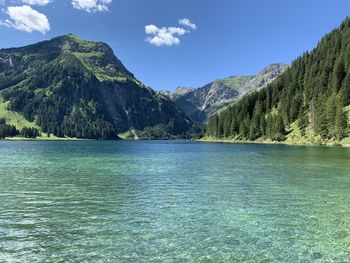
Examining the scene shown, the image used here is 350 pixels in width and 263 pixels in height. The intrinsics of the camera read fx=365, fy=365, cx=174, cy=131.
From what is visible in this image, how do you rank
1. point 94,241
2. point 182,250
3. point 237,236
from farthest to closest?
1. point 237,236
2. point 94,241
3. point 182,250

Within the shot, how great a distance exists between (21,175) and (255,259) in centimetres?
4280

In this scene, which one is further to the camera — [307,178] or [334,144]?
[334,144]

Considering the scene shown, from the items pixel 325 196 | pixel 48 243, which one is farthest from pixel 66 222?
pixel 325 196

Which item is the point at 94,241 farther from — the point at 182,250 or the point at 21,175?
the point at 21,175

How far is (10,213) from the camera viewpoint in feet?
89.6

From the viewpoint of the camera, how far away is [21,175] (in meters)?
51.8

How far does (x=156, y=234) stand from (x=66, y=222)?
22.2 ft

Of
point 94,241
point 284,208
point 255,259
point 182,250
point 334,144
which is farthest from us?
point 334,144

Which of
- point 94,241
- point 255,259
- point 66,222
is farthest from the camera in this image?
point 66,222

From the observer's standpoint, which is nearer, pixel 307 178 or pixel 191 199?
pixel 191 199

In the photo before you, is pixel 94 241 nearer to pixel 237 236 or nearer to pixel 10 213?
pixel 237 236

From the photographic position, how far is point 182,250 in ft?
61.8

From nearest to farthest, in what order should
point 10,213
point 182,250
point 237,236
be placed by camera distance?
point 182,250, point 237,236, point 10,213

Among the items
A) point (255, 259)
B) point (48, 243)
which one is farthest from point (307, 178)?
point (48, 243)
